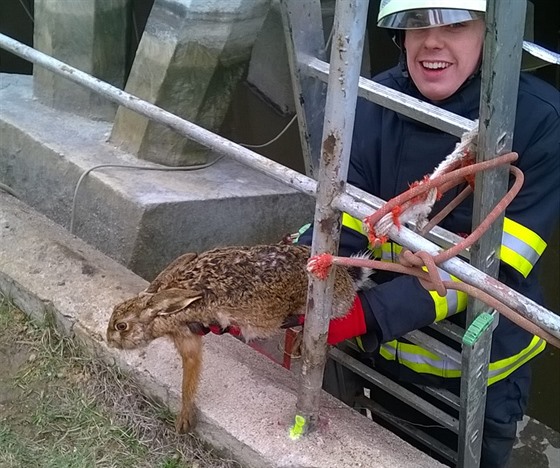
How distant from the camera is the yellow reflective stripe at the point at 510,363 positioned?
2.52m

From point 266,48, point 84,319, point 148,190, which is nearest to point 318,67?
point 148,190

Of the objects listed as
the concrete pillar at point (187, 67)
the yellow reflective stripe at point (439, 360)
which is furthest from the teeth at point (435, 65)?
the concrete pillar at point (187, 67)

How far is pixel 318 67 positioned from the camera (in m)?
2.75

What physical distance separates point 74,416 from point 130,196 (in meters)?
1.03

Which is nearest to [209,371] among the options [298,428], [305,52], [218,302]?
[218,302]

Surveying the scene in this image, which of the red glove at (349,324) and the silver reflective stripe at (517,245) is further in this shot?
the red glove at (349,324)

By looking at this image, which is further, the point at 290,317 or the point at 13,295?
the point at 13,295

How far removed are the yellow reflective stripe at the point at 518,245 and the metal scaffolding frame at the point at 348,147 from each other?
14cm

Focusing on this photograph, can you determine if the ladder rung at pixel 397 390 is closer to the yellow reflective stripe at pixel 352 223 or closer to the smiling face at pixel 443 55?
the yellow reflective stripe at pixel 352 223

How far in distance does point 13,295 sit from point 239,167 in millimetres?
1308

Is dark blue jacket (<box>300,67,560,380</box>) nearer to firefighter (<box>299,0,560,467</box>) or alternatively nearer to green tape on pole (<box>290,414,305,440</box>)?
firefighter (<box>299,0,560,467</box>)

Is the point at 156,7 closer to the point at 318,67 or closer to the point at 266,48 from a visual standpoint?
the point at 318,67

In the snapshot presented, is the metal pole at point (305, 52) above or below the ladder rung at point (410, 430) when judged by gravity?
above

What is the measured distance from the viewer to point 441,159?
2381 millimetres
